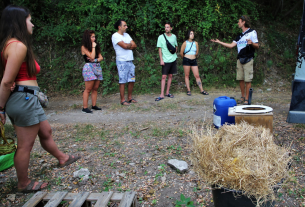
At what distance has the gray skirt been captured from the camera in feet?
8.18

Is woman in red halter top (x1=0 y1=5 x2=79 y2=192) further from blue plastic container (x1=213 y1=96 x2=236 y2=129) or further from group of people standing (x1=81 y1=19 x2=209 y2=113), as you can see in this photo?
group of people standing (x1=81 y1=19 x2=209 y2=113)

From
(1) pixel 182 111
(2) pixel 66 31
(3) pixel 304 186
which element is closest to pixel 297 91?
(3) pixel 304 186

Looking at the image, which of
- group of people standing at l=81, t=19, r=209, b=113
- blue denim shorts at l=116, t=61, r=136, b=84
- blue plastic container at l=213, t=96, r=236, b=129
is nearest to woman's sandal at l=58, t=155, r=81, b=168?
blue plastic container at l=213, t=96, r=236, b=129

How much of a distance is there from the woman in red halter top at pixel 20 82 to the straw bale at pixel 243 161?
5.93ft

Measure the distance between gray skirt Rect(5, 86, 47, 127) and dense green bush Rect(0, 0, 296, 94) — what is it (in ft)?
17.9

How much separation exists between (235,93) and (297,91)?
3701 mm

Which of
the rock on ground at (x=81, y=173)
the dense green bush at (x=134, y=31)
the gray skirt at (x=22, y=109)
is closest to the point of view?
the gray skirt at (x=22, y=109)

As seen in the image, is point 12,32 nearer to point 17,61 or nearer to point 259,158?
point 17,61

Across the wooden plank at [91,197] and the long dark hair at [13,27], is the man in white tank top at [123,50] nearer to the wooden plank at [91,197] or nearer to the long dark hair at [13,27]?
the long dark hair at [13,27]

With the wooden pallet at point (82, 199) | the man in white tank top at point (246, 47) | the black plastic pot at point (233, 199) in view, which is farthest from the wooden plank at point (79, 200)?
the man in white tank top at point (246, 47)

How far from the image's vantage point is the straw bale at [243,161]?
1659 millimetres

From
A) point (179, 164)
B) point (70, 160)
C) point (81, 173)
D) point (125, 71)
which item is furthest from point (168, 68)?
point (81, 173)

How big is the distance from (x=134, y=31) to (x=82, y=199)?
24.7 feet

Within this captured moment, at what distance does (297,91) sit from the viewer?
392 centimetres
